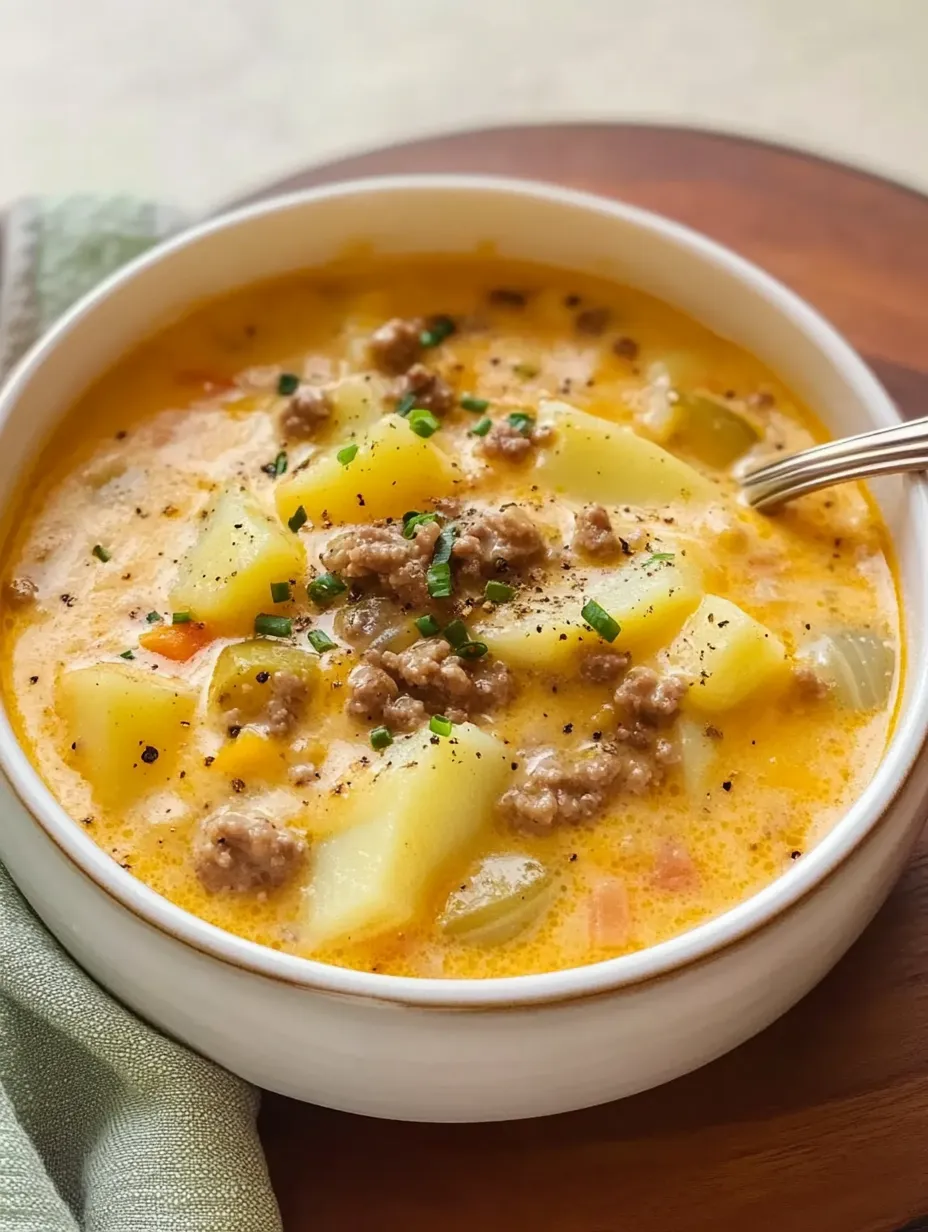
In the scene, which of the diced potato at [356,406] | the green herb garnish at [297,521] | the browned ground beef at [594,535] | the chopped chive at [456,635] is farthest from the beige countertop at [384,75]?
the chopped chive at [456,635]

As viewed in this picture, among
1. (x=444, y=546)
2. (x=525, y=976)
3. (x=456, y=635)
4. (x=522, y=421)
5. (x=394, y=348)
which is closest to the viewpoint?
(x=525, y=976)

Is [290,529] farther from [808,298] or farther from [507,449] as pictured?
[808,298]

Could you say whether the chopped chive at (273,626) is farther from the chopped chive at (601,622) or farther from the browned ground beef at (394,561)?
the chopped chive at (601,622)

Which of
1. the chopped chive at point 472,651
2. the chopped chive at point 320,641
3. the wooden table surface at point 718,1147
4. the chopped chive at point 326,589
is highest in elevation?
the chopped chive at point 472,651

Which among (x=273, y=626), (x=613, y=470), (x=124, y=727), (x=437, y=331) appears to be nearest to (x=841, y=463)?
(x=613, y=470)

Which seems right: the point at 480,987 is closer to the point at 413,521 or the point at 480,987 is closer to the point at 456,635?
the point at 456,635

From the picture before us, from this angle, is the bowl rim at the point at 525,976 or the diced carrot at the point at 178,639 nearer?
the bowl rim at the point at 525,976

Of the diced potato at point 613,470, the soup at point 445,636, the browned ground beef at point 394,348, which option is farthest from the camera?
the browned ground beef at point 394,348
